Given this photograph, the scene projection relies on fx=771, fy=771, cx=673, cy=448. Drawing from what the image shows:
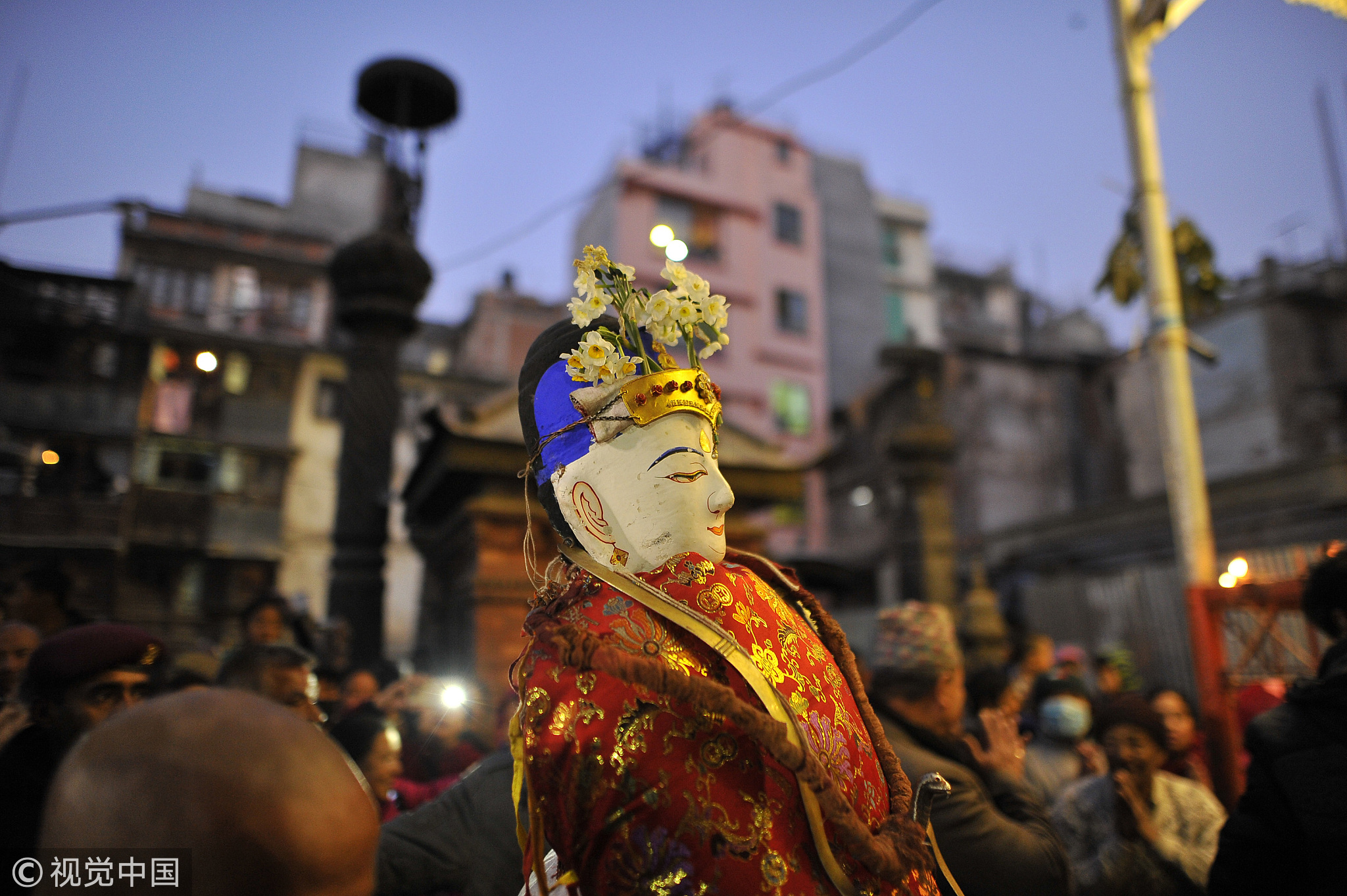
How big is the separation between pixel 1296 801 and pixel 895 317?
29.9m

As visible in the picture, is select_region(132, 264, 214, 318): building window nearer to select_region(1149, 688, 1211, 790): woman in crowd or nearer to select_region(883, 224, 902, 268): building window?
select_region(883, 224, 902, 268): building window

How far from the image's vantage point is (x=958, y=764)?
2.76 meters

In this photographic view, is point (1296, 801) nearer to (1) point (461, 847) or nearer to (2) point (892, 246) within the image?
(1) point (461, 847)

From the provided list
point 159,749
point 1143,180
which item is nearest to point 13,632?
point 159,749

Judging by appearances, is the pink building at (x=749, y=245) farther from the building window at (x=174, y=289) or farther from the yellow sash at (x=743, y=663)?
the yellow sash at (x=743, y=663)

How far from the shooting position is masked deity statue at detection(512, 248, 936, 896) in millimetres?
1449

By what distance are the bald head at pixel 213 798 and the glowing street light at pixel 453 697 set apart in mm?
3177

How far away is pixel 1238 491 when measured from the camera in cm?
1424

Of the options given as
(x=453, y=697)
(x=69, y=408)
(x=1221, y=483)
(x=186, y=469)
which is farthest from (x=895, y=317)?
(x=453, y=697)

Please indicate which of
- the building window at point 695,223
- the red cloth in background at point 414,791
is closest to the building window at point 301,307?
the building window at point 695,223

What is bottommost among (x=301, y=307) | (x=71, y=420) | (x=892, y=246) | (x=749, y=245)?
(x=71, y=420)

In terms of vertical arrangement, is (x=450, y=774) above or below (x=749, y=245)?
below

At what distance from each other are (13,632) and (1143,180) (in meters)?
8.35

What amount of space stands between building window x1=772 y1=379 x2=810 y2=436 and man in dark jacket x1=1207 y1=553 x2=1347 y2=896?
23655 mm
